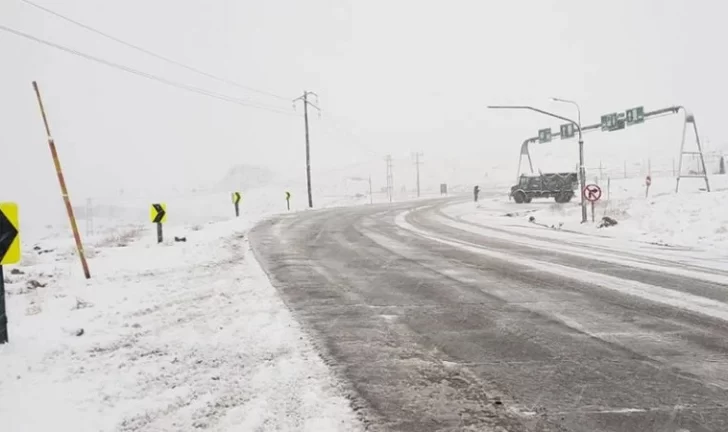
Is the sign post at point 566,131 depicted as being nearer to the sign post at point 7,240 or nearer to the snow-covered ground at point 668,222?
the snow-covered ground at point 668,222

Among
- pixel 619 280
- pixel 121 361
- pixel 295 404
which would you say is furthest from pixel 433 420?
pixel 619 280

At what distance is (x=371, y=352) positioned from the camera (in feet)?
16.0

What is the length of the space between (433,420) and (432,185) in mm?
94232

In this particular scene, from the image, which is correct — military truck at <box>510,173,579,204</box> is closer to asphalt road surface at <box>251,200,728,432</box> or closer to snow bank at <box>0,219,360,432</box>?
asphalt road surface at <box>251,200,728,432</box>

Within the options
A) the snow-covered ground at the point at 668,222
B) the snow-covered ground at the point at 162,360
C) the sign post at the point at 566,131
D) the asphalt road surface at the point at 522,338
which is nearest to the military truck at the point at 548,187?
the sign post at the point at 566,131

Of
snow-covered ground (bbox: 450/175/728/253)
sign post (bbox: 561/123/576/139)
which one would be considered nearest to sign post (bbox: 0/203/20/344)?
snow-covered ground (bbox: 450/175/728/253)

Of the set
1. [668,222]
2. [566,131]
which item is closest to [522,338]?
[668,222]

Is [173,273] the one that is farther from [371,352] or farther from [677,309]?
[677,309]

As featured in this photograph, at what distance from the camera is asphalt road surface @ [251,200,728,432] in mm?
3555

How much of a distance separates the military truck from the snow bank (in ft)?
107

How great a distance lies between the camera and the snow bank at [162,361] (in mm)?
3574

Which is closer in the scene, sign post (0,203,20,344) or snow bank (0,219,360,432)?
snow bank (0,219,360,432)

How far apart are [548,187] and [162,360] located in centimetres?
3727

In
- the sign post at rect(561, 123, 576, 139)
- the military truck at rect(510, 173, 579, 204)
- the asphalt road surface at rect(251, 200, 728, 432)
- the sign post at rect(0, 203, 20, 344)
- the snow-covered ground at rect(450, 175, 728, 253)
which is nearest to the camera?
the asphalt road surface at rect(251, 200, 728, 432)
